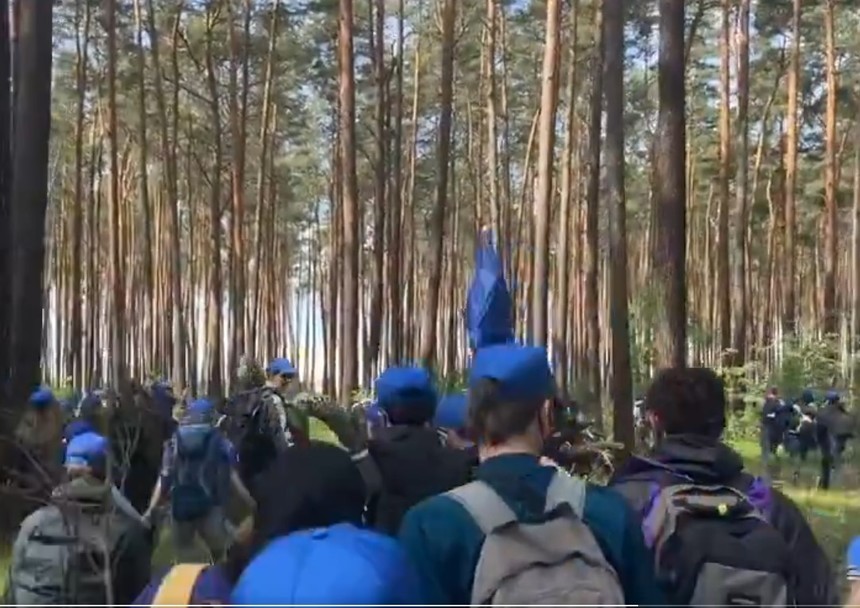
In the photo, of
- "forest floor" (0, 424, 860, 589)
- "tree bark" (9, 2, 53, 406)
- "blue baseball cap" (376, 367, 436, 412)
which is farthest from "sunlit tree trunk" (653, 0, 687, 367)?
"blue baseball cap" (376, 367, 436, 412)

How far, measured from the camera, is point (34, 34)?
13.2 meters

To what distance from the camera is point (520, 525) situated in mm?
2789

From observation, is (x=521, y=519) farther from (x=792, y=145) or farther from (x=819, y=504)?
(x=792, y=145)

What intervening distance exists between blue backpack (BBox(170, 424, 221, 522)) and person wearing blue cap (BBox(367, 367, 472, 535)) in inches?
166

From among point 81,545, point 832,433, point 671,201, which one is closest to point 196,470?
point 81,545

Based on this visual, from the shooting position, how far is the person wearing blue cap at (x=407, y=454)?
16.1 feet

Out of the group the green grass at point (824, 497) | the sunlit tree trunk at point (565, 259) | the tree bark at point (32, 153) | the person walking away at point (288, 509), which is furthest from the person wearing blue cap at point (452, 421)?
the sunlit tree trunk at point (565, 259)

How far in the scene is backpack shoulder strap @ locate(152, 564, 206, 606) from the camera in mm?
2393

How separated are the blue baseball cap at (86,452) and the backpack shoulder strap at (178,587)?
2888 mm

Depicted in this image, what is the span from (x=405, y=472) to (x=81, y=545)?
1262mm

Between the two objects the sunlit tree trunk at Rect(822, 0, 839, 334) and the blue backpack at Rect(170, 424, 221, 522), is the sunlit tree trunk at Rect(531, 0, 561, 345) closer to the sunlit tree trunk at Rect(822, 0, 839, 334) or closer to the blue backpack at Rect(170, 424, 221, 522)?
the blue backpack at Rect(170, 424, 221, 522)

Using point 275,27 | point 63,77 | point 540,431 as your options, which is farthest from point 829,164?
point 540,431

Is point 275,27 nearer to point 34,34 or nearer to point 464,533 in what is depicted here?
point 34,34

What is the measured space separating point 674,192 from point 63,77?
31048 millimetres
